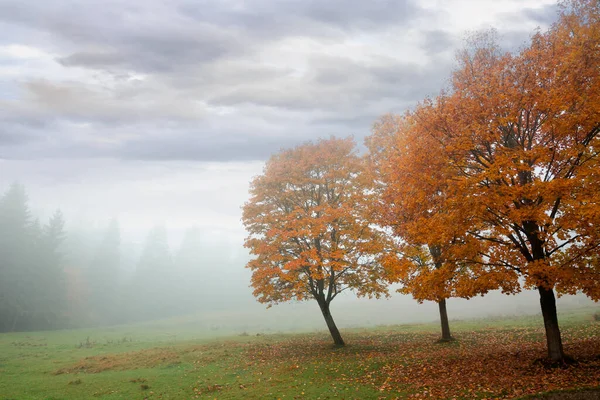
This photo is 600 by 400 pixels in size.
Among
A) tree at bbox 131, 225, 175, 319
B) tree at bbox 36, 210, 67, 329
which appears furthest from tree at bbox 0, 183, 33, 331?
tree at bbox 131, 225, 175, 319

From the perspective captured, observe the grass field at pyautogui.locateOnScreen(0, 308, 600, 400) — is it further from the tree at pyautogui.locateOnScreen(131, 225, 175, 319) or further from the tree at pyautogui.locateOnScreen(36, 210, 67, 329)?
the tree at pyautogui.locateOnScreen(131, 225, 175, 319)

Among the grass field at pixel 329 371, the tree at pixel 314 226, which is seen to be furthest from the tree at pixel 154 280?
the tree at pixel 314 226

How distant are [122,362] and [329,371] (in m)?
16.5

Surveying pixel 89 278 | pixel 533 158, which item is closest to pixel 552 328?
pixel 533 158

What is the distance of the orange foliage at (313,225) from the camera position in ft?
69.1

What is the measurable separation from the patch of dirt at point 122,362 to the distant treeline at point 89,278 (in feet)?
128

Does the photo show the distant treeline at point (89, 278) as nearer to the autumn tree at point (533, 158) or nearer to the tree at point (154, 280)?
the tree at point (154, 280)

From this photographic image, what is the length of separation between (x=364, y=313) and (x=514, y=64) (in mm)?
74121

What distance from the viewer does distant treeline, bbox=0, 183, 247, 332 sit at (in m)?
55.9

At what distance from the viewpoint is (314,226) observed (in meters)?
20.7

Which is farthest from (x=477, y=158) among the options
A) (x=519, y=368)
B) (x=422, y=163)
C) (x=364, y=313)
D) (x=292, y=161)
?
(x=364, y=313)

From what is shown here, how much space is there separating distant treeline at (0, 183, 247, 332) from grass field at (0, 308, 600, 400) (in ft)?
112

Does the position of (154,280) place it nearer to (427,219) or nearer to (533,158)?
(427,219)

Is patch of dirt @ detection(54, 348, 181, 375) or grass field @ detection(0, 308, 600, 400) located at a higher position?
grass field @ detection(0, 308, 600, 400)
